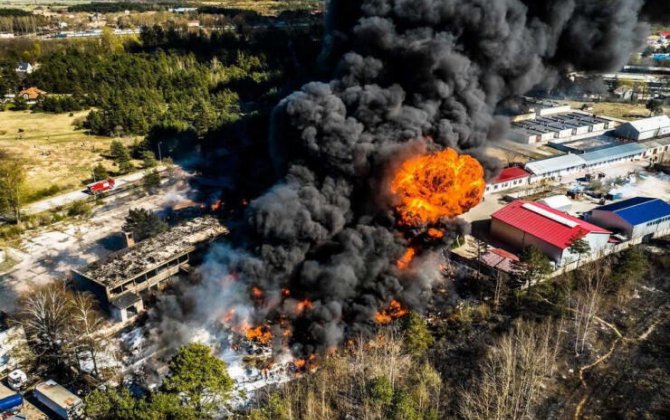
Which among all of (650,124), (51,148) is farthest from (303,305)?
(650,124)

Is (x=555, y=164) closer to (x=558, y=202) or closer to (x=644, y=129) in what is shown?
(x=558, y=202)

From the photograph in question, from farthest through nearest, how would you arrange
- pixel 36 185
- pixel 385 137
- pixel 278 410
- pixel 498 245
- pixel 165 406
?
pixel 36 185
pixel 498 245
pixel 385 137
pixel 278 410
pixel 165 406

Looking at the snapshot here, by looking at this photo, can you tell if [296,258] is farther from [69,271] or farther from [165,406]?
[69,271]

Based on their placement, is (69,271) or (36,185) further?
(36,185)

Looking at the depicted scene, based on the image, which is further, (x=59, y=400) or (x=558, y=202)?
(x=558, y=202)

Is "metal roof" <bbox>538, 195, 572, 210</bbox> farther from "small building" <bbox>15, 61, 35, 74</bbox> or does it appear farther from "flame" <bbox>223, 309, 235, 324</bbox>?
"small building" <bbox>15, 61, 35, 74</bbox>

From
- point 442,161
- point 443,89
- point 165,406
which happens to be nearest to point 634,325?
point 442,161

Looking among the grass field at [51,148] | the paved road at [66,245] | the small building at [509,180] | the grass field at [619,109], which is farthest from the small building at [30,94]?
the grass field at [619,109]
